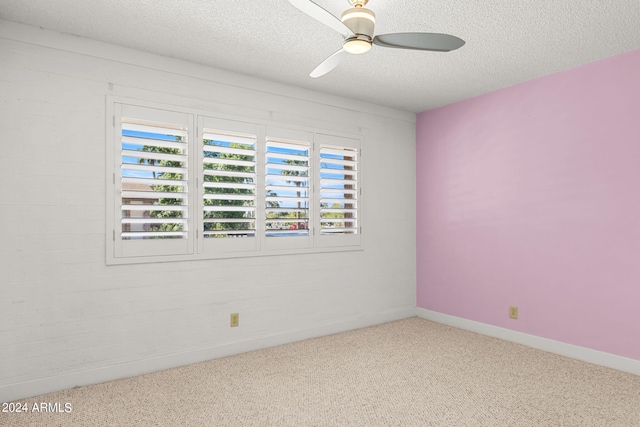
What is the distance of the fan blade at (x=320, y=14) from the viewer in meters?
1.75

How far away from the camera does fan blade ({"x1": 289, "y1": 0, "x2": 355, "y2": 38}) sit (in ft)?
5.74

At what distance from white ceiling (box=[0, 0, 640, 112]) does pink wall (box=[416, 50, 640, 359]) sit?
368 mm

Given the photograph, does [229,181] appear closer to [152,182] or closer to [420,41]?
[152,182]

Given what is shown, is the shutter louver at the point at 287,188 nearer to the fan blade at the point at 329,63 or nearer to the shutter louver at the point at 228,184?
the shutter louver at the point at 228,184

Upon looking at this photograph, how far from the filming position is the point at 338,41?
110 inches

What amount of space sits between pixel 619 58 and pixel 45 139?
4.32 m

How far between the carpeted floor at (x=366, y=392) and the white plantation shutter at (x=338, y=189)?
1.19 meters

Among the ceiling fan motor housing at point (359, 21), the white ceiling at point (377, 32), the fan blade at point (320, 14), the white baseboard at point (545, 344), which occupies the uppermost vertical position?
the white ceiling at point (377, 32)

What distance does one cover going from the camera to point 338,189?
4055mm

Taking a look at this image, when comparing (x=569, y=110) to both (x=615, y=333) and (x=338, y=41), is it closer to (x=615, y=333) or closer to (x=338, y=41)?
(x=615, y=333)

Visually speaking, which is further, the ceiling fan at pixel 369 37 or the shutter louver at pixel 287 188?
the shutter louver at pixel 287 188

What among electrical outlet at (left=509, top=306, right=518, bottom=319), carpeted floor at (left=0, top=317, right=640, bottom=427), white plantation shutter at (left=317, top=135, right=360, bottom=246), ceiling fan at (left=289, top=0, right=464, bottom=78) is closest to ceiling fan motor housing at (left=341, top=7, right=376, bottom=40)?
ceiling fan at (left=289, top=0, right=464, bottom=78)

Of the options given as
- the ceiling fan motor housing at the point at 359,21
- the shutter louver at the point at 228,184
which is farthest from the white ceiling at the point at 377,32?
the shutter louver at the point at 228,184

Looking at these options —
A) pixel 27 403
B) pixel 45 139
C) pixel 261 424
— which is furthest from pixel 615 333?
pixel 45 139
